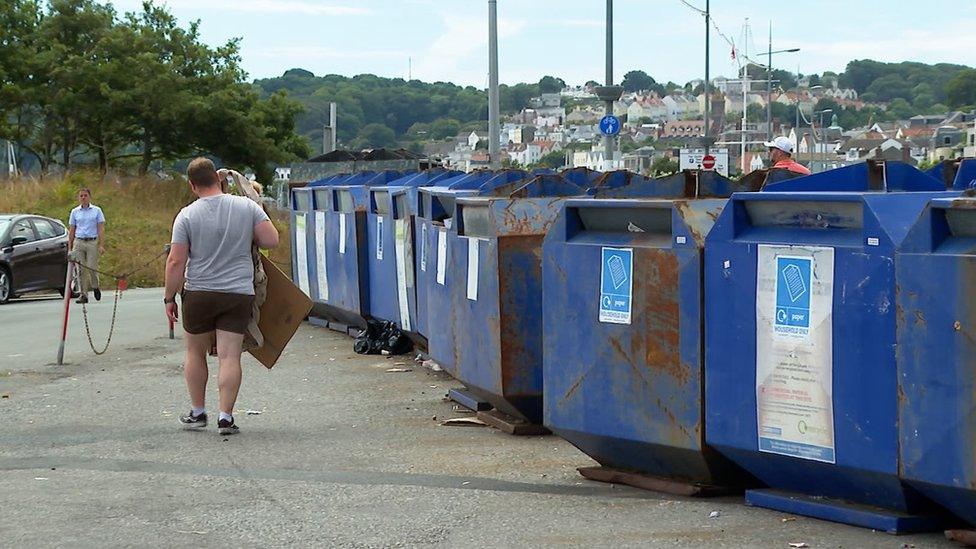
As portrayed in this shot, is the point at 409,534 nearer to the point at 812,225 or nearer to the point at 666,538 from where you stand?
the point at 666,538

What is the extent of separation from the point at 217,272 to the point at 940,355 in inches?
201

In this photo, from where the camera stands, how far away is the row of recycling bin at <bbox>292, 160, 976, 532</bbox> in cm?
576

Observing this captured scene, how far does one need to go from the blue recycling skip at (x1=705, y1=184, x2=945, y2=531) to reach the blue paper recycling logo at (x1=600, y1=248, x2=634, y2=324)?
1.61 feet

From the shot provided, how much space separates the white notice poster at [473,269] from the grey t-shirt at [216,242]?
1.43m

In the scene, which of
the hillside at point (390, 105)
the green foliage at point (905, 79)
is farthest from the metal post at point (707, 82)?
the green foliage at point (905, 79)

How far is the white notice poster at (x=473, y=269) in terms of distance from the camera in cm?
917

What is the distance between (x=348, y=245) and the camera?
16.0m

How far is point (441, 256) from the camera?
10.1 m

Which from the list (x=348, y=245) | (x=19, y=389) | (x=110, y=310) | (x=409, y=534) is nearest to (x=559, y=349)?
(x=409, y=534)

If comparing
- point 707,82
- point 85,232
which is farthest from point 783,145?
point 707,82

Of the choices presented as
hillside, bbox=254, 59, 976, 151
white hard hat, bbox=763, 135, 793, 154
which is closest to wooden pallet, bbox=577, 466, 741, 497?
white hard hat, bbox=763, 135, 793, 154

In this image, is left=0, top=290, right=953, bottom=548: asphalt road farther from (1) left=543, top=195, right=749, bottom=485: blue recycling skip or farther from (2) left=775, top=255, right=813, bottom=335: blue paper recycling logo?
(2) left=775, top=255, right=813, bottom=335: blue paper recycling logo

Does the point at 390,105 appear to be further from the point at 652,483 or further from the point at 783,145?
the point at 652,483

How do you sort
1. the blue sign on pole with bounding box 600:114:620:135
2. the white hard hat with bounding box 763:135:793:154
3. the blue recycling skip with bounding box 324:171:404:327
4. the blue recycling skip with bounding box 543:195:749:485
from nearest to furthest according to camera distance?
the blue recycling skip with bounding box 543:195:749:485 < the white hard hat with bounding box 763:135:793:154 < the blue recycling skip with bounding box 324:171:404:327 < the blue sign on pole with bounding box 600:114:620:135
